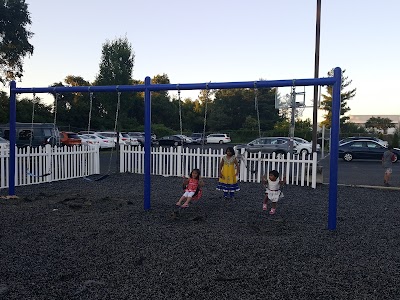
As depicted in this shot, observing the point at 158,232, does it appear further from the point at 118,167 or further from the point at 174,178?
the point at 118,167

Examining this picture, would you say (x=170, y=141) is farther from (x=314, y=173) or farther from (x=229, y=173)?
(x=229, y=173)

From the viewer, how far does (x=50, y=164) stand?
39.1 ft

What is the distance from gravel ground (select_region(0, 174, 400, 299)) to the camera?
3.89 m

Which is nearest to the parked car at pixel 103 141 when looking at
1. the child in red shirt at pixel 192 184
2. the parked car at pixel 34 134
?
the parked car at pixel 34 134

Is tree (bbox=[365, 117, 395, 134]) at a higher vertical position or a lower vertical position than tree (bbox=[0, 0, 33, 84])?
lower

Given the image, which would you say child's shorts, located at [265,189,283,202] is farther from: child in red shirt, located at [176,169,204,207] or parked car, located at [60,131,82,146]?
parked car, located at [60,131,82,146]

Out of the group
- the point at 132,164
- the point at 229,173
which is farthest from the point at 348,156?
the point at 229,173

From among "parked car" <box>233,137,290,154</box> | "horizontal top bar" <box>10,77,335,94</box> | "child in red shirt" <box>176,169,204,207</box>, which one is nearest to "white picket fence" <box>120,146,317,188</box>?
"child in red shirt" <box>176,169,204,207</box>

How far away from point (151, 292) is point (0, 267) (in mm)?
1986

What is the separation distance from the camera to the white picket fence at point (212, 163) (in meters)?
11.9

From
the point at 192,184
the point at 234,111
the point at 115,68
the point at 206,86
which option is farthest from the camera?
the point at 234,111

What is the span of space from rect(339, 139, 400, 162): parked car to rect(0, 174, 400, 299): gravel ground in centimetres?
1488

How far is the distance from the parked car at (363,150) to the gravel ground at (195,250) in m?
14.9

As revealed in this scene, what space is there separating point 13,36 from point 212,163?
30.6m
